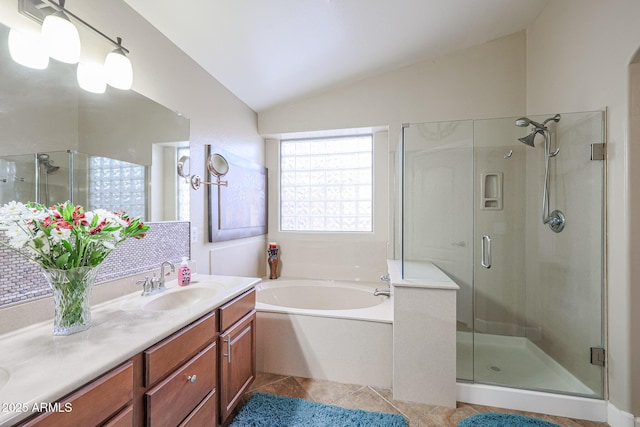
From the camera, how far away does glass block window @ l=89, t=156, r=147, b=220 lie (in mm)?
1339

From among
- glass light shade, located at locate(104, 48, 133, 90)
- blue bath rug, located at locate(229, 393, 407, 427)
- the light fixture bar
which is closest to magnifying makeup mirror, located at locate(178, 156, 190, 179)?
glass light shade, located at locate(104, 48, 133, 90)

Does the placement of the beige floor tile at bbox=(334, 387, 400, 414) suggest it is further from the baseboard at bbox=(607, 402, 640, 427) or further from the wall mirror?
the wall mirror

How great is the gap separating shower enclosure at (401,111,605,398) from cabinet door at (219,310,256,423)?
1.13 meters

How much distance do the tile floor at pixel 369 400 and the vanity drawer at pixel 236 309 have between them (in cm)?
67

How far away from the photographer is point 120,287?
143 cm

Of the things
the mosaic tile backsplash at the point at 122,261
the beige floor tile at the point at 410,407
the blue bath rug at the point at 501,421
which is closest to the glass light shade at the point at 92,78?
the mosaic tile backsplash at the point at 122,261

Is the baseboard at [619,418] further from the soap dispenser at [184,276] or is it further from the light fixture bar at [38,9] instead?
the light fixture bar at [38,9]

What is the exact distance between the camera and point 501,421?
1.60m

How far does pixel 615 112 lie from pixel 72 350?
2830 millimetres

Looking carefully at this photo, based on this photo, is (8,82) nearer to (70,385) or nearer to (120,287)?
(120,287)

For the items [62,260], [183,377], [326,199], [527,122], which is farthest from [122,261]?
[527,122]

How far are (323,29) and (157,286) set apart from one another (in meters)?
2.03

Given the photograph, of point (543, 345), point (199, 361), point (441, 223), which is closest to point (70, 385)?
point (199, 361)

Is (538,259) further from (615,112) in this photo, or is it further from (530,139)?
(615,112)
